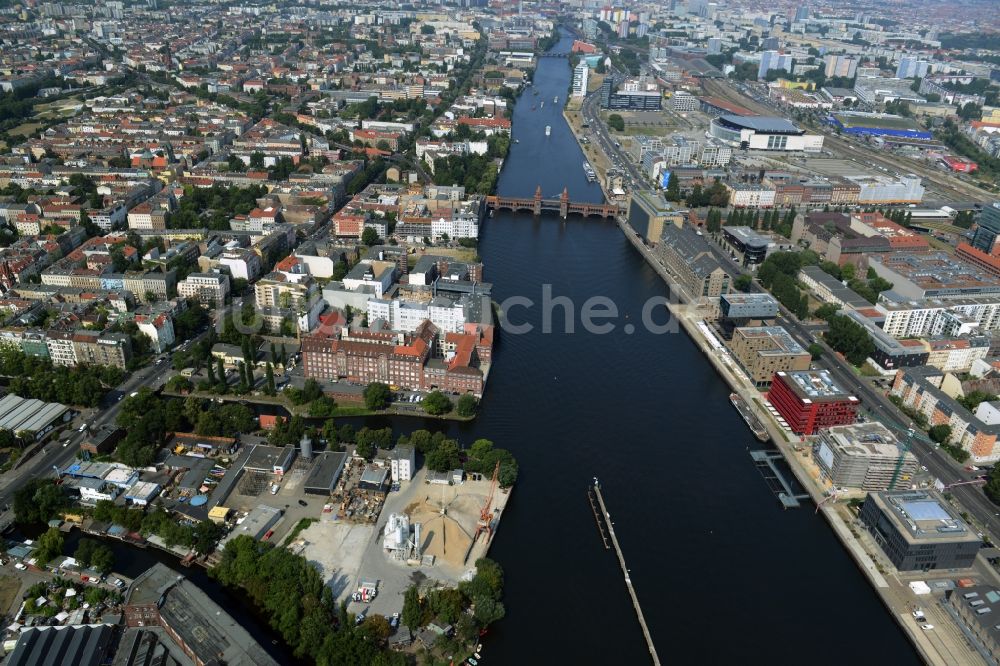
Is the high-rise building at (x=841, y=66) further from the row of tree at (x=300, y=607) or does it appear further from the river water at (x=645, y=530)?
the row of tree at (x=300, y=607)

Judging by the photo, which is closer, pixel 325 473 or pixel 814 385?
pixel 325 473

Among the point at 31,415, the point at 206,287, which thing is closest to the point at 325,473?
the point at 31,415

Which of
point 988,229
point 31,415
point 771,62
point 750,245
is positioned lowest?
point 31,415

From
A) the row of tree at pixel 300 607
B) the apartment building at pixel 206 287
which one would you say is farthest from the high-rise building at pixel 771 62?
the row of tree at pixel 300 607

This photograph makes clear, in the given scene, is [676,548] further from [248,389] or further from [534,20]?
[534,20]

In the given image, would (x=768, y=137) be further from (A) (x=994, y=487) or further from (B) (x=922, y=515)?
(B) (x=922, y=515)

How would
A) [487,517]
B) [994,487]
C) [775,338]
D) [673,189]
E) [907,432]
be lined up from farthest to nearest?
[673,189], [775,338], [907,432], [994,487], [487,517]

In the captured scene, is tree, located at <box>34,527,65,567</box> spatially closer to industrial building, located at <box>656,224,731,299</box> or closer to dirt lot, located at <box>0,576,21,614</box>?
dirt lot, located at <box>0,576,21,614</box>

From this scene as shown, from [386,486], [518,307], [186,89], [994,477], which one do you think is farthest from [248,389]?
[186,89]
